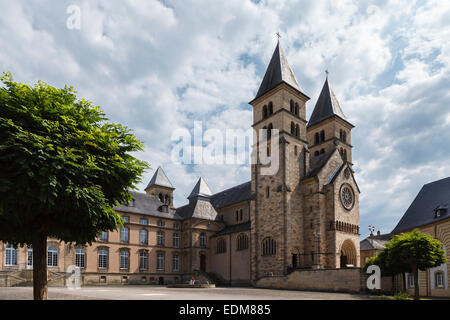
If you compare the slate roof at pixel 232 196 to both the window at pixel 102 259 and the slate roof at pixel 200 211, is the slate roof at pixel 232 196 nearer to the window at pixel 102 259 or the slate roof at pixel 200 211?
the slate roof at pixel 200 211

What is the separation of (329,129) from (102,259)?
36514mm

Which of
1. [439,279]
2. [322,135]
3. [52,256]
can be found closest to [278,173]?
[322,135]

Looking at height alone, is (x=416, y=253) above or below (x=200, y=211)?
below

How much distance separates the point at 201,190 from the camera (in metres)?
63.4

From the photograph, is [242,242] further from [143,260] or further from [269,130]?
[269,130]

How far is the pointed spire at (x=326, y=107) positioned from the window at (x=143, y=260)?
3132cm

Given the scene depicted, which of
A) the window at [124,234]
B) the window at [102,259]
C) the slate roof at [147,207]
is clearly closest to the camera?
the window at [102,259]

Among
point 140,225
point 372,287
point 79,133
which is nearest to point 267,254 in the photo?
point 372,287

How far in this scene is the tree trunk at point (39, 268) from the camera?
526 inches

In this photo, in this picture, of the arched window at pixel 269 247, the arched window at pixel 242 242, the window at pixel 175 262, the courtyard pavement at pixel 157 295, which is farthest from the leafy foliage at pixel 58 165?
the window at pixel 175 262

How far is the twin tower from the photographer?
39812 mm

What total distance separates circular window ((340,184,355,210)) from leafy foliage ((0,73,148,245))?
106ft
